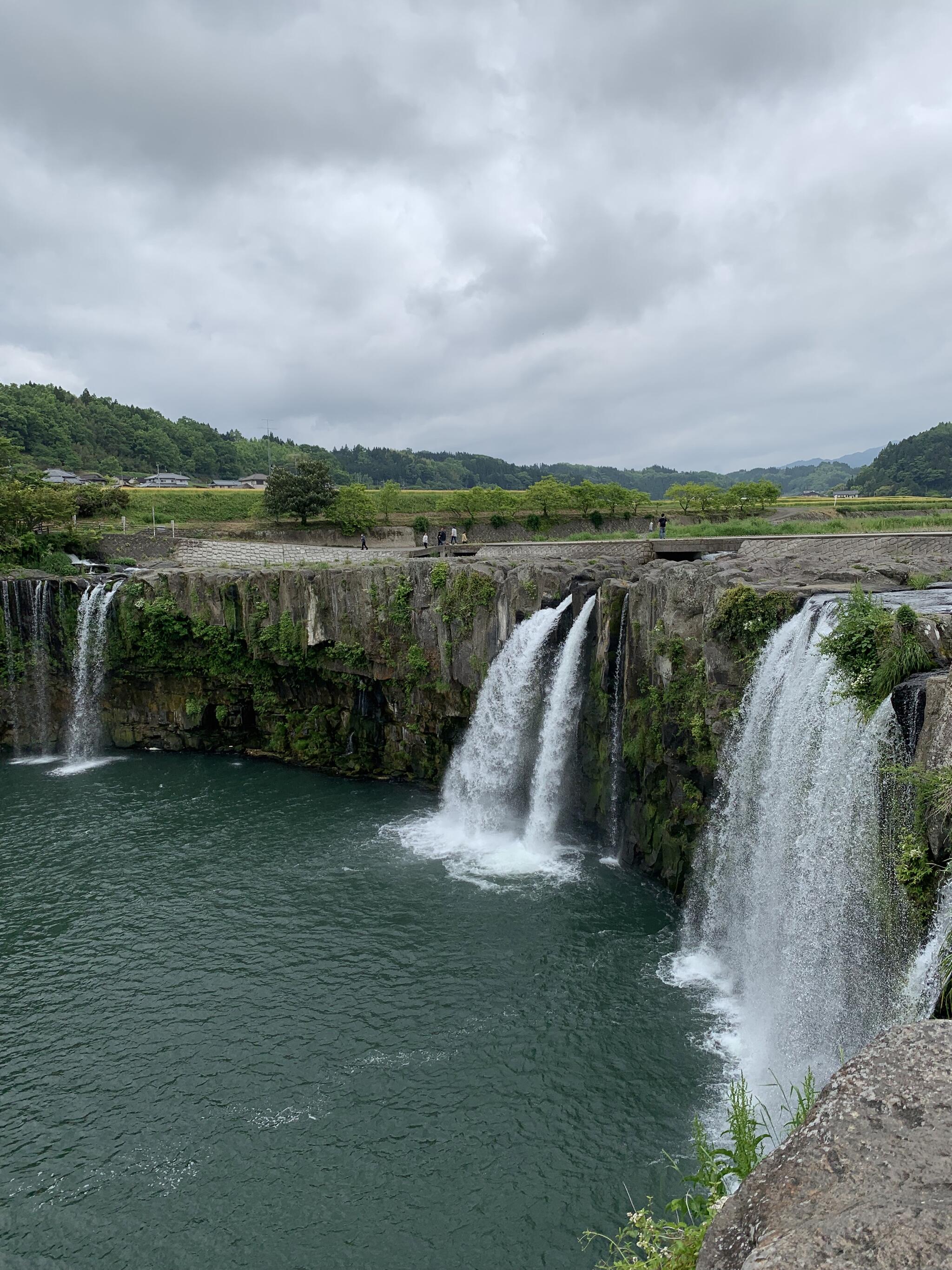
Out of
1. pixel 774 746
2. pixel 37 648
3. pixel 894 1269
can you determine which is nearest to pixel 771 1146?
pixel 774 746

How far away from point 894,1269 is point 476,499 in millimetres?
55672

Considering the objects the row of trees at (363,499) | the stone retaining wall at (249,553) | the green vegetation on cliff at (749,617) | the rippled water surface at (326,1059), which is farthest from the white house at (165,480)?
the green vegetation on cliff at (749,617)

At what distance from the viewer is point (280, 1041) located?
14422 millimetres

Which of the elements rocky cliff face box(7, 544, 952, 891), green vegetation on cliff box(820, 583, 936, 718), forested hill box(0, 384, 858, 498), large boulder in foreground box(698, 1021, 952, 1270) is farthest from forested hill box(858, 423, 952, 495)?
large boulder in foreground box(698, 1021, 952, 1270)

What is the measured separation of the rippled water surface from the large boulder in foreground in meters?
7.06

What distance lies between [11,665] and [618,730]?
26983mm

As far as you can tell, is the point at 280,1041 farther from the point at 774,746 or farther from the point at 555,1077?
the point at 774,746

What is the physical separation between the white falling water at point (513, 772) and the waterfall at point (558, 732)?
0.02 meters

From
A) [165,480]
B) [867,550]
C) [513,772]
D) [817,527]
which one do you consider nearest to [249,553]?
[513,772]

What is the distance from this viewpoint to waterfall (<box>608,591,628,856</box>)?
21.6 meters

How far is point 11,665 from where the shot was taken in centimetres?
3259

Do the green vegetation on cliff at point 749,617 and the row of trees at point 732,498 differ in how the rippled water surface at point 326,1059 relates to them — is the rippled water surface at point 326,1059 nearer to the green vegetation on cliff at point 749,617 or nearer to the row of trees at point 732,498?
the green vegetation on cliff at point 749,617

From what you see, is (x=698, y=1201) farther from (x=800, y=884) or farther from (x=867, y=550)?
(x=867, y=550)

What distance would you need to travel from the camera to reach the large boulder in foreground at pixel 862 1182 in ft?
13.6
